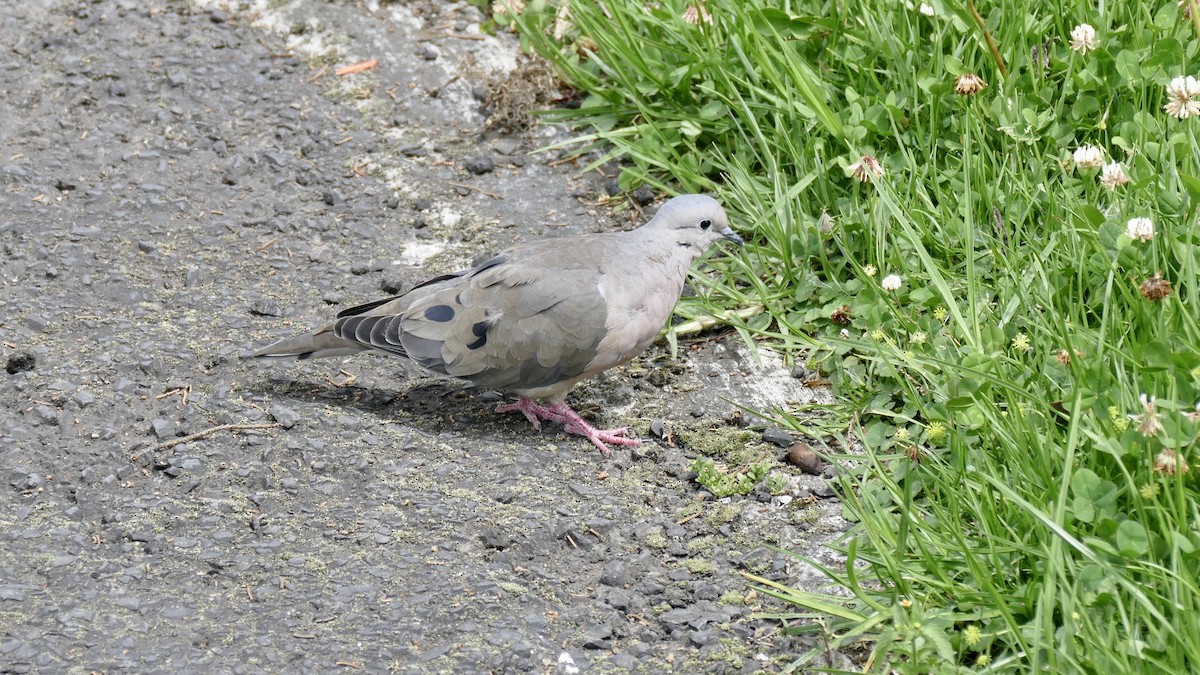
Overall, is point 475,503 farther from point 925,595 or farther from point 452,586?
point 925,595

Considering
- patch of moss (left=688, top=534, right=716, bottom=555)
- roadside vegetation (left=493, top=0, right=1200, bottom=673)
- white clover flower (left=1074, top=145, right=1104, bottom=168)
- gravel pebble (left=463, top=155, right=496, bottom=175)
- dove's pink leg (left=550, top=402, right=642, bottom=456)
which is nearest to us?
roadside vegetation (left=493, top=0, right=1200, bottom=673)

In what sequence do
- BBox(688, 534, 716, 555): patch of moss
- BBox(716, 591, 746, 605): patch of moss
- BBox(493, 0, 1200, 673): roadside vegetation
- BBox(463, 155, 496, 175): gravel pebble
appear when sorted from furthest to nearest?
BBox(463, 155, 496, 175): gravel pebble
BBox(688, 534, 716, 555): patch of moss
BBox(716, 591, 746, 605): patch of moss
BBox(493, 0, 1200, 673): roadside vegetation

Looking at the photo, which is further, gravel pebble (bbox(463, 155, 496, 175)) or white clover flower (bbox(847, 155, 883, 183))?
gravel pebble (bbox(463, 155, 496, 175))

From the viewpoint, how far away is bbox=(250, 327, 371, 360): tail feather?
3.98 metres

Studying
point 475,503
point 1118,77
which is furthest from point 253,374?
point 1118,77

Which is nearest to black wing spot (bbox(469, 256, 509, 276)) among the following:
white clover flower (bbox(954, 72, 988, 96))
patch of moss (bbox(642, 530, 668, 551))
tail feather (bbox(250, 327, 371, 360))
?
tail feather (bbox(250, 327, 371, 360))

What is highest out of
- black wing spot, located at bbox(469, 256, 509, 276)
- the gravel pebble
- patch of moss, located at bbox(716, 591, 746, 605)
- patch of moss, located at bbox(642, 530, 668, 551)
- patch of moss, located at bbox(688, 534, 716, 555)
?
black wing spot, located at bbox(469, 256, 509, 276)

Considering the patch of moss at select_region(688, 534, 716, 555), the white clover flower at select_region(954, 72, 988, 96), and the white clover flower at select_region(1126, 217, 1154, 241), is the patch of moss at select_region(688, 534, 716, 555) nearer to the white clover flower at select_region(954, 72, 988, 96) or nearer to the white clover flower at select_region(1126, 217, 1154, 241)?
the white clover flower at select_region(1126, 217, 1154, 241)

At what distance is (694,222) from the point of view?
413cm

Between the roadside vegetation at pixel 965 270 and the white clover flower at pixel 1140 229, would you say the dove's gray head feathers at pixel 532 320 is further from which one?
the white clover flower at pixel 1140 229

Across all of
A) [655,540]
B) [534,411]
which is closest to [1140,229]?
[655,540]

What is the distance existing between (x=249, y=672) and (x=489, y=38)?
379cm

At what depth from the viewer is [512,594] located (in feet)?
10.5

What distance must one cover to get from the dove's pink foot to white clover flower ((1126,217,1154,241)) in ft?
5.11
